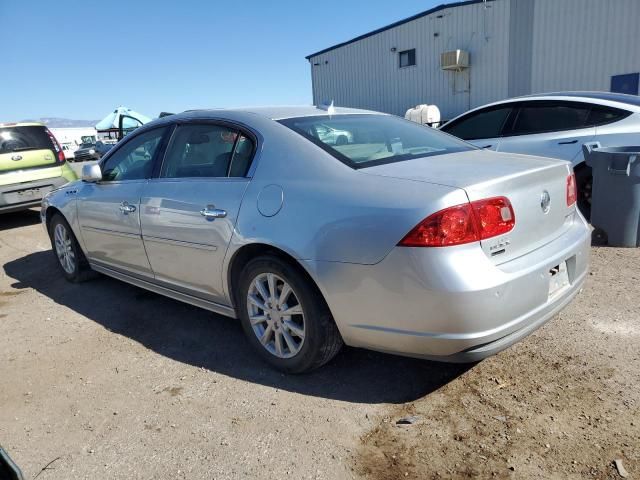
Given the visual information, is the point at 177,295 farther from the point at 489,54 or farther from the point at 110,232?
the point at 489,54

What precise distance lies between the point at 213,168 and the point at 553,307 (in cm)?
219

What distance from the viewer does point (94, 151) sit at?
82.1 feet

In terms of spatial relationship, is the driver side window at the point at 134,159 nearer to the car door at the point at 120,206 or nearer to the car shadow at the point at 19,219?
the car door at the point at 120,206

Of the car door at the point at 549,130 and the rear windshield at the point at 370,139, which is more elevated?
the rear windshield at the point at 370,139

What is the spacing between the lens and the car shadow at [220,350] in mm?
2891

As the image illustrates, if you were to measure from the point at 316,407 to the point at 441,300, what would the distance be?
0.95m

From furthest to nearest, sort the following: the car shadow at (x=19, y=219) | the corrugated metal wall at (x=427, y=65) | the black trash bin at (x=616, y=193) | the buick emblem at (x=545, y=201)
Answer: the corrugated metal wall at (x=427, y=65)
the car shadow at (x=19, y=219)
the black trash bin at (x=616, y=193)
the buick emblem at (x=545, y=201)

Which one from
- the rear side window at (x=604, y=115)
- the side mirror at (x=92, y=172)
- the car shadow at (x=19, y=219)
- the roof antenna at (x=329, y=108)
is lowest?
the car shadow at (x=19, y=219)

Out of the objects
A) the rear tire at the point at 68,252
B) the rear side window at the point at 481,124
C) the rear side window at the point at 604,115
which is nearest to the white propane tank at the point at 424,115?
the rear side window at the point at 481,124

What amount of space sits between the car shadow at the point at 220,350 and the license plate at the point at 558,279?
0.69 m

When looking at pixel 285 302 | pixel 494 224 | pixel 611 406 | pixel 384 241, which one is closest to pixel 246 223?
pixel 285 302

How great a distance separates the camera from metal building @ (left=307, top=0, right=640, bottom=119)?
44.1ft

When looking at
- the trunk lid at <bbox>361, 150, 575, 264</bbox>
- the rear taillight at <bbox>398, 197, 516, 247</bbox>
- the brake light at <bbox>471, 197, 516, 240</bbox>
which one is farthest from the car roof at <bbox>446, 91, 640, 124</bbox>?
the rear taillight at <bbox>398, 197, 516, 247</bbox>

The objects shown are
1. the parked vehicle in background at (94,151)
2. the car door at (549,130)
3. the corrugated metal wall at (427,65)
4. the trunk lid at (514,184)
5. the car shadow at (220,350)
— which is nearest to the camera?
the trunk lid at (514,184)
